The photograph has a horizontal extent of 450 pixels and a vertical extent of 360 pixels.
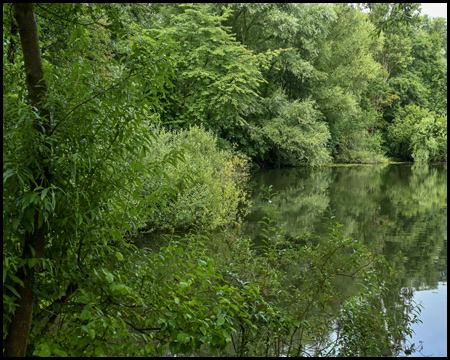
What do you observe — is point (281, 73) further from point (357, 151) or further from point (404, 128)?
point (404, 128)

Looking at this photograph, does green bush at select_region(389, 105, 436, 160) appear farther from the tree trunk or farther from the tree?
the tree trunk

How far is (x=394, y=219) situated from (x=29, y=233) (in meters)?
11.0

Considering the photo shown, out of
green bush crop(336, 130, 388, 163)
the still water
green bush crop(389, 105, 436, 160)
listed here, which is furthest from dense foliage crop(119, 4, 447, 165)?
the still water

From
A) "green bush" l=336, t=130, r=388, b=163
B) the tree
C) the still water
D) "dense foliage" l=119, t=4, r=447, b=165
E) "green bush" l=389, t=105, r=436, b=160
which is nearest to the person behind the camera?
the tree

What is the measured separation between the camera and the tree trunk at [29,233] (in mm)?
2170

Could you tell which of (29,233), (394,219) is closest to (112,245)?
(29,233)

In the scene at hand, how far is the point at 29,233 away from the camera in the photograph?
2.17 metres

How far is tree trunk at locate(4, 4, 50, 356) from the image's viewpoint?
7.12ft

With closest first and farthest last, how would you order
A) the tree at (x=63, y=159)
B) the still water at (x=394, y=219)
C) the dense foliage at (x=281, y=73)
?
the tree at (x=63, y=159), the still water at (x=394, y=219), the dense foliage at (x=281, y=73)

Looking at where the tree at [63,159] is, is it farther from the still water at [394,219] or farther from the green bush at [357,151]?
the green bush at [357,151]

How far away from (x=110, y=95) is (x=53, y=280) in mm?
1081

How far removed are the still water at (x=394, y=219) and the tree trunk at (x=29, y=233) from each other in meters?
2.85

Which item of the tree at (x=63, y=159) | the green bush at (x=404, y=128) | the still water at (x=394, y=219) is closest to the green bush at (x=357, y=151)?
the green bush at (x=404, y=128)

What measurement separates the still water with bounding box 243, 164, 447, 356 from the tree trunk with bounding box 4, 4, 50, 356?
285cm
